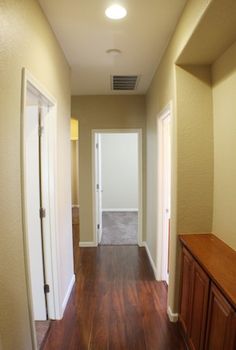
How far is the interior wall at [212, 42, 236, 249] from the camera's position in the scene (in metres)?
1.75

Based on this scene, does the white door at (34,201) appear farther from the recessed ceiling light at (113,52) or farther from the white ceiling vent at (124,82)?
the white ceiling vent at (124,82)

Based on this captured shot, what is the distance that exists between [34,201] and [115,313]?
4.58ft

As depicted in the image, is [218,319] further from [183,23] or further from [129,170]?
[129,170]

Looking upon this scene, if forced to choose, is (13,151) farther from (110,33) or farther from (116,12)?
(110,33)

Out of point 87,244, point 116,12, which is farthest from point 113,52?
point 87,244

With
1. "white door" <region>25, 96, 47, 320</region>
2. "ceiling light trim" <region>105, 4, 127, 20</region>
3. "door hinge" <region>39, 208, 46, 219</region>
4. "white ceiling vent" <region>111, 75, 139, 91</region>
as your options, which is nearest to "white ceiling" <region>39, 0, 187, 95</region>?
"ceiling light trim" <region>105, 4, 127, 20</region>

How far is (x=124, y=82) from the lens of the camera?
3.39 meters

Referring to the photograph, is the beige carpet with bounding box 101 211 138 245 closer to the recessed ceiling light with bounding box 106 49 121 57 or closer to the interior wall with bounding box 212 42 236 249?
the interior wall with bounding box 212 42 236 249

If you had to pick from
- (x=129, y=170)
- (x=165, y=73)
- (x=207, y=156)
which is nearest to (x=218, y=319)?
(x=207, y=156)

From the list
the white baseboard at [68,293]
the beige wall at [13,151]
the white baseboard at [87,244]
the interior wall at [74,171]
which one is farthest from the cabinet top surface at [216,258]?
the interior wall at [74,171]

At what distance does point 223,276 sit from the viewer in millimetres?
1393

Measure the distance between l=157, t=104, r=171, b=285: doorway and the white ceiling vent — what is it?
0.78m

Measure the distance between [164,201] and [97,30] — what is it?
6.51 ft

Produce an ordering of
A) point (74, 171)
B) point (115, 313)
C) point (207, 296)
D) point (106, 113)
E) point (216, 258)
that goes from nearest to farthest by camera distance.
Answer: point (207, 296) < point (216, 258) < point (115, 313) < point (106, 113) < point (74, 171)
